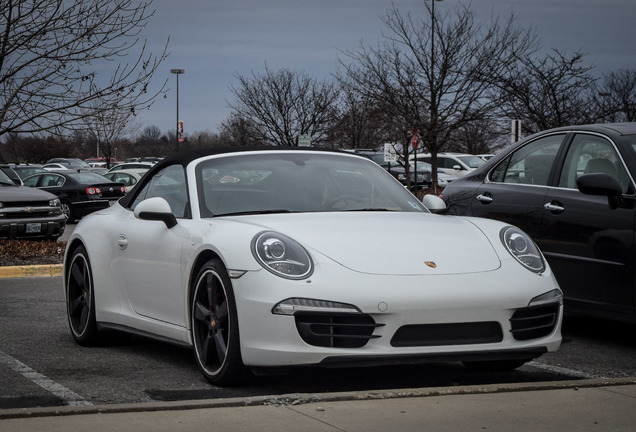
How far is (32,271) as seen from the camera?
13.5 meters

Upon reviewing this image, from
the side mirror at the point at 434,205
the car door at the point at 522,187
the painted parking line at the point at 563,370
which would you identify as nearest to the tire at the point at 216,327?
the side mirror at the point at 434,205

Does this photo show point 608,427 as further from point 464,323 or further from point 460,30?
point 460,30

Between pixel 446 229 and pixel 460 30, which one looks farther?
pixel 460 30

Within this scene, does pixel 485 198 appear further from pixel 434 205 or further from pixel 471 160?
pixel 471 160

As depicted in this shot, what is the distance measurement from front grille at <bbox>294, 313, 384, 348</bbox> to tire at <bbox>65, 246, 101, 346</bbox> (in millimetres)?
2494

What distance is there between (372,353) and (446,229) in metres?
1.05

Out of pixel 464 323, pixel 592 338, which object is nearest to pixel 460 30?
pixel 592 338

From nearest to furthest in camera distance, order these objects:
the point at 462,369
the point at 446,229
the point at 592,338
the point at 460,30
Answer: the point at 446,229 < the point at 462,369 < the point at 592,338 < the point at 460,30

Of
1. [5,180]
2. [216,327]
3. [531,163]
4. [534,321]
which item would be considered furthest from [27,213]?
[534,321]

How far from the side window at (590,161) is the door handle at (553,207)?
173 millimetres

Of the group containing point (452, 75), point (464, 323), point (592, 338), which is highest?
point (452, 75)

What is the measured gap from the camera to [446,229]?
6016mm

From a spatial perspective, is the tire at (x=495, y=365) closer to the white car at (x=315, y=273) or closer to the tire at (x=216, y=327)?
the white car at (x=315, y=273)

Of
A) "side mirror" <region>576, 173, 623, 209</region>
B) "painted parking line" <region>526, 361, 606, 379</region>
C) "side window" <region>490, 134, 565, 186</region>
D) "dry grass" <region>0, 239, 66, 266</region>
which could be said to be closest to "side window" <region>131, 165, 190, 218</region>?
"painted parking line" <region>526, 361, 606, 379</region>
